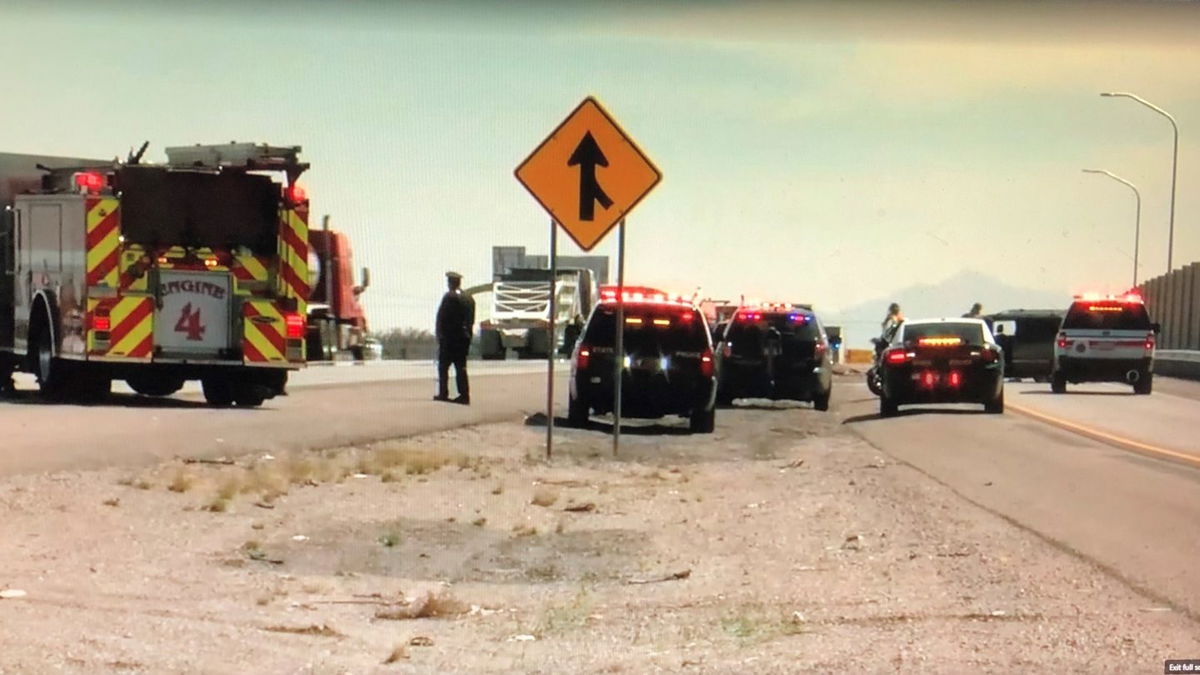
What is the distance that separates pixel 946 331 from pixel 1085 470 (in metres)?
9.59

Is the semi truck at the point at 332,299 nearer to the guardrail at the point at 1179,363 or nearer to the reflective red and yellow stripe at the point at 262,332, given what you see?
the reflective red and yellow stripe at the point at 262,332

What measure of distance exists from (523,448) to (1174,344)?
43.1m

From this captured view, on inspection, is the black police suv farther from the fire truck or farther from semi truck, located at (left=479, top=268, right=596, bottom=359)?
semi truck, located at (left=479, top=268, right=596, bottom=359)

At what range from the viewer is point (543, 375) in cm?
4038

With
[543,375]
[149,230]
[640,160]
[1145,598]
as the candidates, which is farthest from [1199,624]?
[543,375]

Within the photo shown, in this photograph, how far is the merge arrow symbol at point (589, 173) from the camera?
1688 cm

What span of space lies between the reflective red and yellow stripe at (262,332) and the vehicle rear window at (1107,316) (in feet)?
63.4

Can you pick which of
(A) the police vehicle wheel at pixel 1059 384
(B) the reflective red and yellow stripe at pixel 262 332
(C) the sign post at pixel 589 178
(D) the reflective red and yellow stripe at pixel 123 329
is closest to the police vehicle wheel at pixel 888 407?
(B) the reflective red and yellow stripe at pixel 262 332

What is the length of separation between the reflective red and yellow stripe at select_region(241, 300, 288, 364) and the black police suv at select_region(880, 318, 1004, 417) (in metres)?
9.63

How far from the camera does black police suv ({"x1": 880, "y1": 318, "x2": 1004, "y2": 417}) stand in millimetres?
27609

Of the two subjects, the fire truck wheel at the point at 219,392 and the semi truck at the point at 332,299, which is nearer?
the fire truck wheel at the point at 219,392

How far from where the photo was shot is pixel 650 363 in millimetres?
23234

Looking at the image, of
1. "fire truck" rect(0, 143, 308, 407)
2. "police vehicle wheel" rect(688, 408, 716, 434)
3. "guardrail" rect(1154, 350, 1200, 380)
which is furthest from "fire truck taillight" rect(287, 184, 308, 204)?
"guardrail" rect(1154, 350, 1200, 380)

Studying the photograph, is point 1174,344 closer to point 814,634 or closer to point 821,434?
point 821,434
